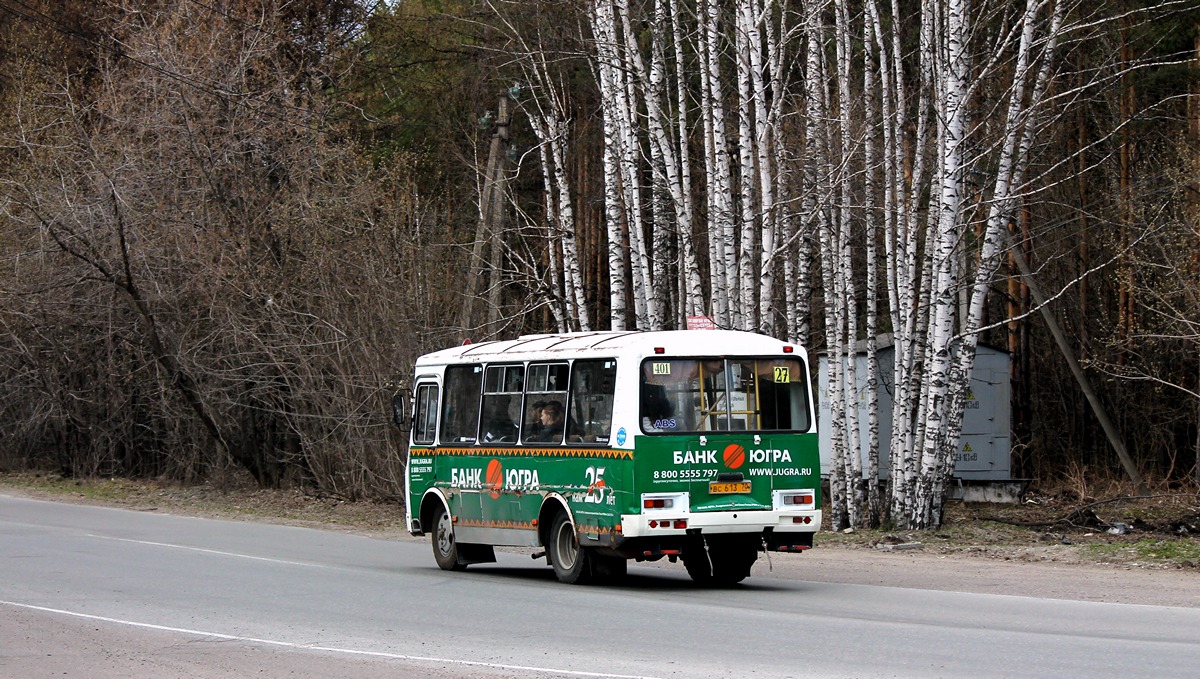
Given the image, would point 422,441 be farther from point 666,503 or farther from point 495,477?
point 666,503

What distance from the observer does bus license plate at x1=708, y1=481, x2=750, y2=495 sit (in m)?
14.9

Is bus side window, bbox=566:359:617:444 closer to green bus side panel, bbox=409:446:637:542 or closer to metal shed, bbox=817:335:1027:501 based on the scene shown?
green bus side panel, bbox=409:446:637:542

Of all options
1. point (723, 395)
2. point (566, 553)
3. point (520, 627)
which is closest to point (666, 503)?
point (723, 395)

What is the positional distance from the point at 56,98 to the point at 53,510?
538 inches

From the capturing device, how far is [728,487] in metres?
15.0

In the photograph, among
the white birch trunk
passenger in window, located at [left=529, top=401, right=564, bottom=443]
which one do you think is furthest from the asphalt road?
the white birch trunk

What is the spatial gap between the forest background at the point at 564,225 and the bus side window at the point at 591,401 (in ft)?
22.6

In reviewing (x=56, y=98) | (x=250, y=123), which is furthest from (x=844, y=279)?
(x=56, y=98)

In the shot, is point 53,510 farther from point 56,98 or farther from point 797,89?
point 797,89

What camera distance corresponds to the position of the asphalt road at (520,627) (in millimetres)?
9898

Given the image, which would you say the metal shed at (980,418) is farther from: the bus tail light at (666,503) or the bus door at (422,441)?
the bus tail light at (666,503)

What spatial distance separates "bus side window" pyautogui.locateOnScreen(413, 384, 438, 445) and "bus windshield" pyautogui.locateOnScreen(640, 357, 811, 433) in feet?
15.3

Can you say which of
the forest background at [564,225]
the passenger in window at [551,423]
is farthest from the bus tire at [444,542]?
the forest background at [564,225]

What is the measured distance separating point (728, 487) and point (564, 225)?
11882 millimetres
